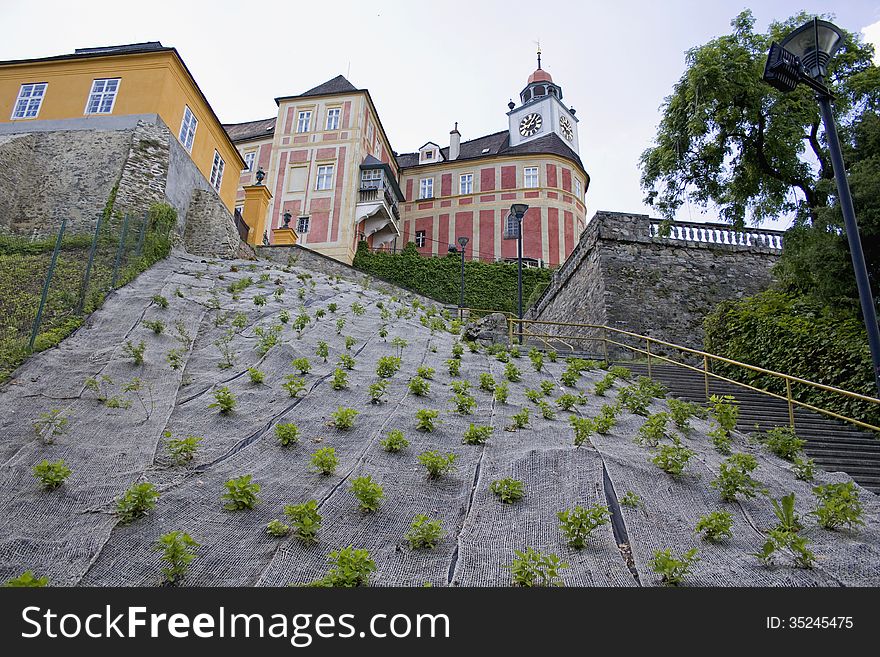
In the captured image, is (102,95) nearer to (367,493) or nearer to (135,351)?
(135,351)

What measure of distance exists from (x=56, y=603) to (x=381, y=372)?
5252 mm

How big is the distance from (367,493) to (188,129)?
1834cm

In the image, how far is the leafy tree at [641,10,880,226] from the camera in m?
13.4

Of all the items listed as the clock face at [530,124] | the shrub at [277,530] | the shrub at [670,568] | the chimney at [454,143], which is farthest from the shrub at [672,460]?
the clock face at [530,124]

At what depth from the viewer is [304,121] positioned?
109 ft

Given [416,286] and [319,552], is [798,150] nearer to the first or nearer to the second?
[319,552]

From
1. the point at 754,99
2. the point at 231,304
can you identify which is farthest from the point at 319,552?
the point at 754,99

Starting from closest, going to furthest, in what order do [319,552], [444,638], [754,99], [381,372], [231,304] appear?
[444,638], [319,552], [381,372], [231,304], [754,99]

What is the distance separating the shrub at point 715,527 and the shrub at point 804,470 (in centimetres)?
227

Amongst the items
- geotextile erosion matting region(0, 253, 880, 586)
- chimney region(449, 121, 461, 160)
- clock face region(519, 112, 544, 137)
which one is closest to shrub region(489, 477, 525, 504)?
geotextile erosion matting region(0, 253, 880, 586)

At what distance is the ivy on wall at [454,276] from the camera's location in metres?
29.4

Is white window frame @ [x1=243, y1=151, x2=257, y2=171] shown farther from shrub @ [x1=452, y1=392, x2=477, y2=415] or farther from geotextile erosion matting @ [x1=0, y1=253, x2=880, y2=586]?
shrub @ [x1=452, y1=392, x2=477, y2=415]

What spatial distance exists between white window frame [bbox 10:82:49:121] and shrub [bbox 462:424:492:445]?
19.7 meters

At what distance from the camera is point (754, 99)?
1348cm
